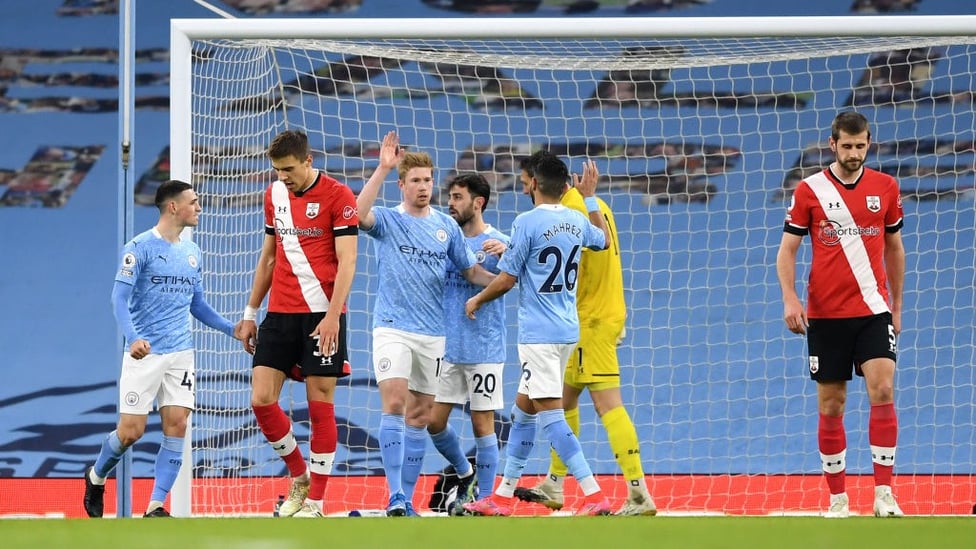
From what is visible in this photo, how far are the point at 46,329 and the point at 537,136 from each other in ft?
16.4

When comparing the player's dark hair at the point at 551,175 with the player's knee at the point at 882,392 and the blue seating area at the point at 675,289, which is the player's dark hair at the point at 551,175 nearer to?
the player's knee at the point at 882,392

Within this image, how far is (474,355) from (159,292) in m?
→ 1.73

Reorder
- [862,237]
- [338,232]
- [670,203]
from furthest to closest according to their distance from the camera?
[670,203] < [338,232] < [862,237]

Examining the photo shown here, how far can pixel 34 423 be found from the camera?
37.7 ft

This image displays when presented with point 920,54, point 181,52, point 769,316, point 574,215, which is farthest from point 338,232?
point 920,54

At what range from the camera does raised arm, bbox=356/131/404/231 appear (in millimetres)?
6047

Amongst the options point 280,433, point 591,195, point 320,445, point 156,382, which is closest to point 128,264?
point 156,382

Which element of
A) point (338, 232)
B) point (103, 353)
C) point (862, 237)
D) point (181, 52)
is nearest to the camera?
point (862, 237)

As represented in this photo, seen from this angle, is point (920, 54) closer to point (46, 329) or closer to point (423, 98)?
point (423, 98)

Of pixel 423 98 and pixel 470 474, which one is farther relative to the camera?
pixel 423 98

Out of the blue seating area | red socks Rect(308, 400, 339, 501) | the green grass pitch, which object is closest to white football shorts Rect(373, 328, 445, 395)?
red socks Rect(308, 400, 339, 501)

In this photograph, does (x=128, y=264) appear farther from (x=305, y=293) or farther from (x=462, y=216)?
(x=462, y=216)

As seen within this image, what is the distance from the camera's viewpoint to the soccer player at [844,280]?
18.0 feet

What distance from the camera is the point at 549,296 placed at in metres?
6.10
